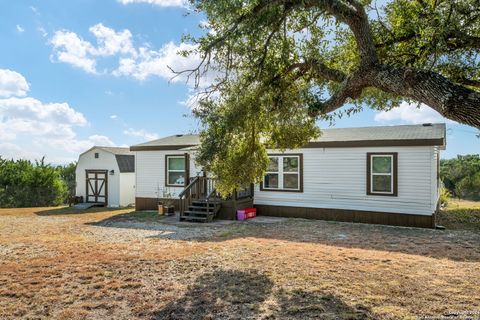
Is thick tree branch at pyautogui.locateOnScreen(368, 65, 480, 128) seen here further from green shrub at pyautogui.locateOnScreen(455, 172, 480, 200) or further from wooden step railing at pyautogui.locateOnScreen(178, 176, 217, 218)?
green shrub at pyautogui.locateOnScreen(455, 172, 480, 200)

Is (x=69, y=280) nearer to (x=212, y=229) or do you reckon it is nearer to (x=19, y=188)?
(x=212, y=229)

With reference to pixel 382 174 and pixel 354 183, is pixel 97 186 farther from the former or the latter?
pixel 382 174

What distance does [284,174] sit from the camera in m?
13.4

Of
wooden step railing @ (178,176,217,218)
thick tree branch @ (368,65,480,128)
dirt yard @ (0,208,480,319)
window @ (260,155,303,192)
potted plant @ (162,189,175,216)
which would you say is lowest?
dirt yard @ (0,208,480,319)

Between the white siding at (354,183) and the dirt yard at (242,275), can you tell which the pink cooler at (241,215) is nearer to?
the white siding at (354,183)

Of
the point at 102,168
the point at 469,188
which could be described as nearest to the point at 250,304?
the point at 102,168

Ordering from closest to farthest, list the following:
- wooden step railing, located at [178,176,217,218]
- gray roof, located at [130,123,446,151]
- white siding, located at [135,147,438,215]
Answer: gray roof, located at [130,123,446,151]
white siding, located at [135,147,438,215]
wooden step railing, located at [178,176,217,218]

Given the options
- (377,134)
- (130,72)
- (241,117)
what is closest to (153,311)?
(241,117)

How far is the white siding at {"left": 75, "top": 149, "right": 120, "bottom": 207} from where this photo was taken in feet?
62.4

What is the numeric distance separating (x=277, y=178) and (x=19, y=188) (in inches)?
652

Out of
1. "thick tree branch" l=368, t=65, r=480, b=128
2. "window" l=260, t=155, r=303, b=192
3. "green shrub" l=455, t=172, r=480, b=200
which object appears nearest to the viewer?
"thick tree branch" l=368, t=65, r=480, b=128

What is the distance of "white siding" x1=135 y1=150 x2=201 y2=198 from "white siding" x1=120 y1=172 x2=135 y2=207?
3061 millimetres

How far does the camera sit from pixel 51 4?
31.3ft

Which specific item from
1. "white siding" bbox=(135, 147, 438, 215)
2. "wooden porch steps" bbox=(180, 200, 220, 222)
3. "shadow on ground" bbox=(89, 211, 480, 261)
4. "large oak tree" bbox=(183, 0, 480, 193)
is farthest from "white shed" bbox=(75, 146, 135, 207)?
"large oak tree" bbox=(183, 0, 480, 193)
